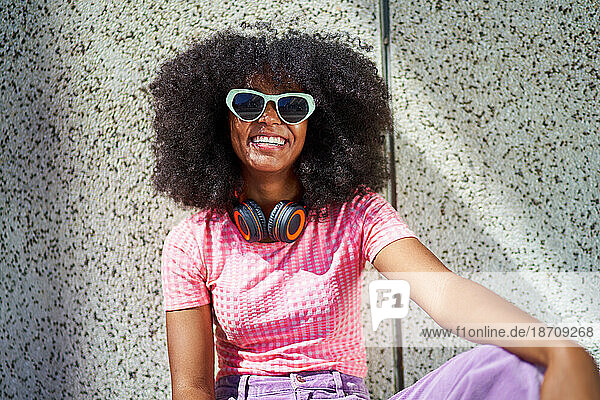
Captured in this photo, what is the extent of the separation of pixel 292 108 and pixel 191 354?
744 mm

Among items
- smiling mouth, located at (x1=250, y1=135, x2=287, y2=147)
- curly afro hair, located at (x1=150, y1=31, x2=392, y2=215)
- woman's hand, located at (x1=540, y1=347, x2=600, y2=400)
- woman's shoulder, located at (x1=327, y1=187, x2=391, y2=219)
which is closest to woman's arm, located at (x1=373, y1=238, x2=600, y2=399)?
woman's hand, located at (x1=540, y1=347, x2=600, y2=400)

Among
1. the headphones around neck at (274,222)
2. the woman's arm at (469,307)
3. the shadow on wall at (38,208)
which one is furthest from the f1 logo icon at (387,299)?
the shadow on wall at (38,208)

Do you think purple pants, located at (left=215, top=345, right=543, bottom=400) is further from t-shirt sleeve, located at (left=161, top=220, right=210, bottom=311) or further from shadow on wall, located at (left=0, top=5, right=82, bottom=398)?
shadow on wall, located at (left=0, top=5, right=82, bottom=398)

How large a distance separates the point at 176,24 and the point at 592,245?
1.69 meters

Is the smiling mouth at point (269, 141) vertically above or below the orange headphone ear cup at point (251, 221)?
above

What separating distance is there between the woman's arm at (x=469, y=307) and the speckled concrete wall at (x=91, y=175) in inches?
31.4

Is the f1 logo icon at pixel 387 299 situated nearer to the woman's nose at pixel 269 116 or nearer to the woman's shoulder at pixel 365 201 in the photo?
the woman's shoulder at pixel 365 201

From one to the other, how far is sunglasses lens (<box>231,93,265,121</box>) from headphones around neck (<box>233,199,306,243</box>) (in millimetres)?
246

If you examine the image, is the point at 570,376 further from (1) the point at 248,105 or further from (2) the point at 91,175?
(2) the point at 91,175

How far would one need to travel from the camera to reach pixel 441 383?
1625 mm

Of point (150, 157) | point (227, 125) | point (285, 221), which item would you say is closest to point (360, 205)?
point (285, 221)

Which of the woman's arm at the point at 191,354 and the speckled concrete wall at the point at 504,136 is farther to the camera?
the speckled concrete wall at the point at 504,136

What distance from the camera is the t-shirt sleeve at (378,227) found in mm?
1850

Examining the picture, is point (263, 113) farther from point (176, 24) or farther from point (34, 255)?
point (34, 255)
